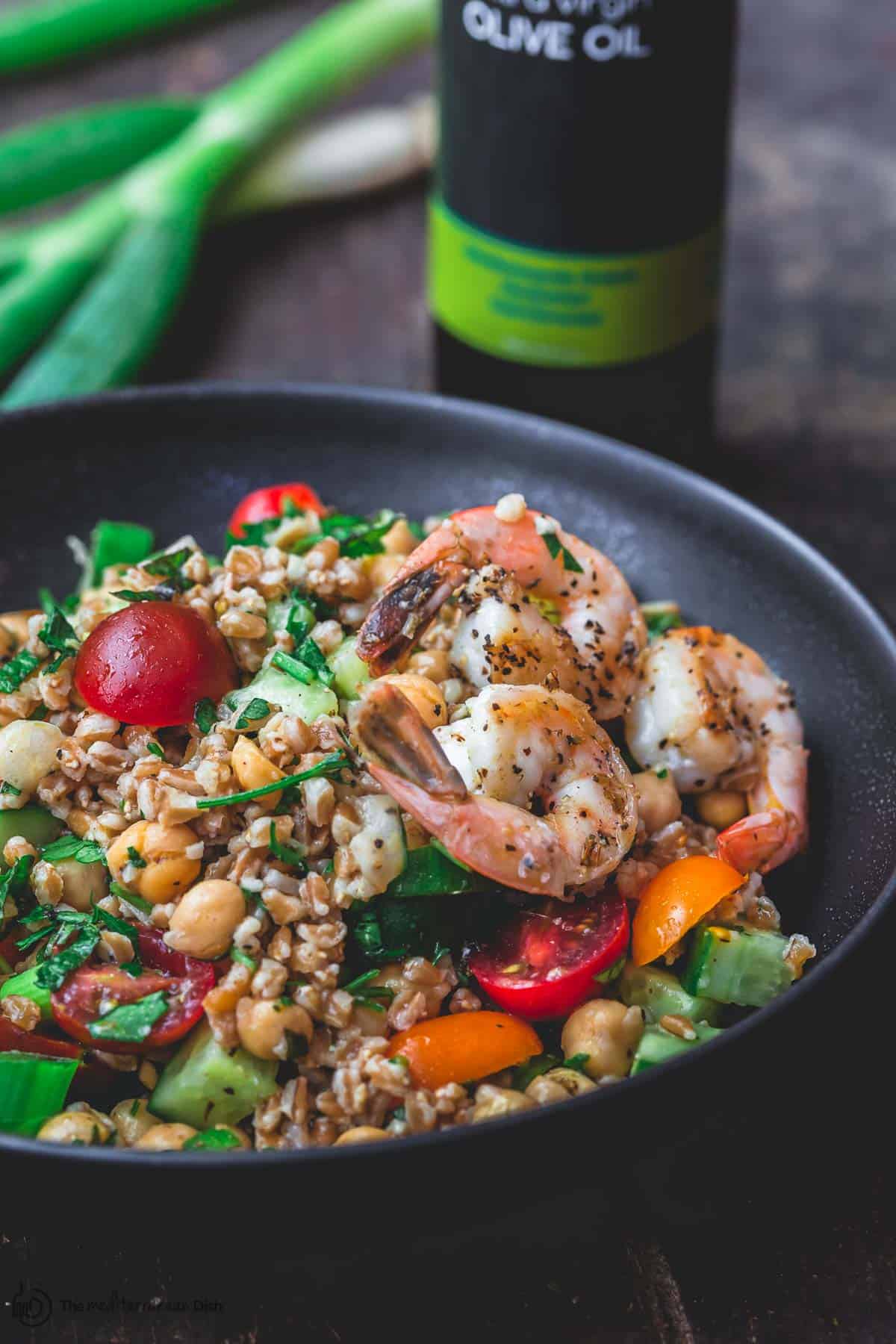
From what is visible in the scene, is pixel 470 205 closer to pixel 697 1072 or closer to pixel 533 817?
pixel 533 817

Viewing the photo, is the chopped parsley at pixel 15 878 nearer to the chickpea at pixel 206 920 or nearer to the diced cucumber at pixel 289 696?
the chickpea at pixel 206 920

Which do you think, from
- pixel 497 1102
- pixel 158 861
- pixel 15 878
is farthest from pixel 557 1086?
pixel 15 878

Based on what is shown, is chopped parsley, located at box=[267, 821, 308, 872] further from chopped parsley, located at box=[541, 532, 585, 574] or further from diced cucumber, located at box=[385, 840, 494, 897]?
chopped parsley, located at box=[541, 532, 585, 574]

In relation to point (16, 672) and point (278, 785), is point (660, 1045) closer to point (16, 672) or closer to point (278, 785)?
point (278, 785)

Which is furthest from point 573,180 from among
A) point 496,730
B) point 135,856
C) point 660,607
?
point 135,856

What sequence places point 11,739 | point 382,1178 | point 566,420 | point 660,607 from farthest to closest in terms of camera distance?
point 566,420
point 660,607
point 11,739
point 382,1178

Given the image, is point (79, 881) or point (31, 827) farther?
point (31, 827)

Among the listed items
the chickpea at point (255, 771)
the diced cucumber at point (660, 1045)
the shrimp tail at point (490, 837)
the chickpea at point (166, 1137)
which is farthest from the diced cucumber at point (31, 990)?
the diced cucumber at point (660, 1045)
